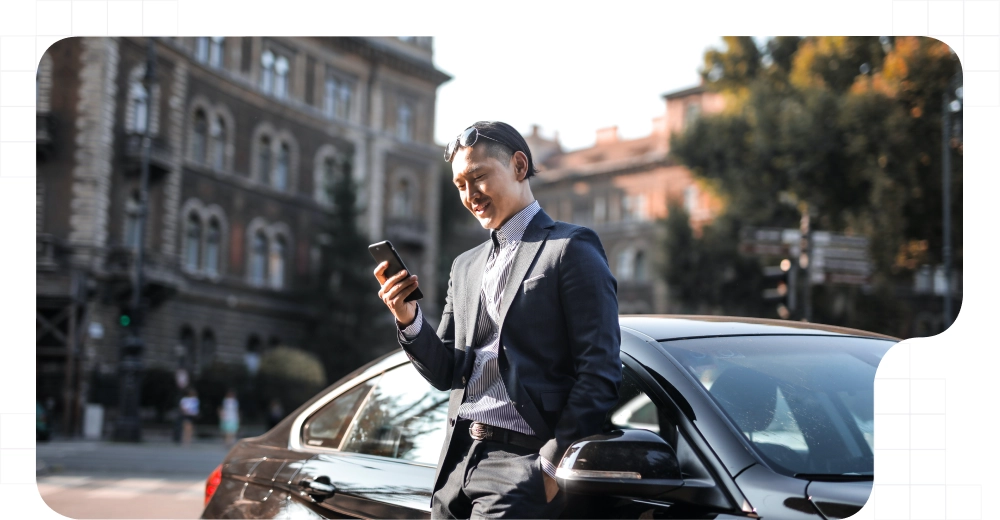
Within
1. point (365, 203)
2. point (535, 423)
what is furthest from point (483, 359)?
point (365, 203)

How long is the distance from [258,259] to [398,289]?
35255 millimetres

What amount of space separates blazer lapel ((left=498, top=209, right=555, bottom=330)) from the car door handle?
45.2 inches

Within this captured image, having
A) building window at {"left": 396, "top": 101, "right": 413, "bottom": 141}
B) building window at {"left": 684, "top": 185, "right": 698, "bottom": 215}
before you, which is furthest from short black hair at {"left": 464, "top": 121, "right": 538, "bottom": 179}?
building window at {"left": 684, "top": 185, "right": 698, "bottom": 215}

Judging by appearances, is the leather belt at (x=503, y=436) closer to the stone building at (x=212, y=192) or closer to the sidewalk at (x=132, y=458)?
the sidewalk at (x=132, y=458)

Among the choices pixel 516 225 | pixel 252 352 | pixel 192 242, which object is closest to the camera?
pixel 516 225

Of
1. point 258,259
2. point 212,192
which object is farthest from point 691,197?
point 212,192

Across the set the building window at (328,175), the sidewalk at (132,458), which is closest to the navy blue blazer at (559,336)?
the sidewalk at (132,458)

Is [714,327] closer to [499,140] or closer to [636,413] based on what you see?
[499,140]

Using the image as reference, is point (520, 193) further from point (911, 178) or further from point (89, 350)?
point (89, 350)

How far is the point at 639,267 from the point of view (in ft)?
181

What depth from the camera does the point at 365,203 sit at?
127ft

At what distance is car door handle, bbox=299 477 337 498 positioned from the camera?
3.30 m

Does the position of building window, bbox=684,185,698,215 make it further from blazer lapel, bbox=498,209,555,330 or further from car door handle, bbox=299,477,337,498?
blazer lapel, bbox=498,209,555,330

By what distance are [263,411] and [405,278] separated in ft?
98.7
